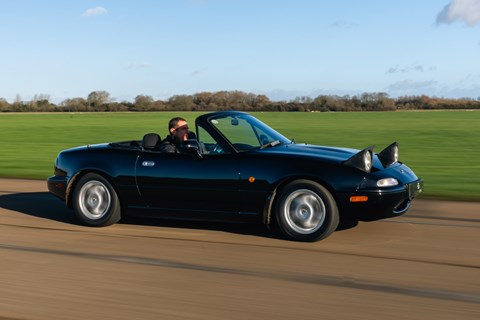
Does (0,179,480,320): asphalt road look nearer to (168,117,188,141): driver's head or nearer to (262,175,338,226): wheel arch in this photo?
(262,175,338,226): wheel arch

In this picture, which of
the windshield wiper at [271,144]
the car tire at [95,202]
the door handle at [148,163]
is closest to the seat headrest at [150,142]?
the door handle at [148,163]

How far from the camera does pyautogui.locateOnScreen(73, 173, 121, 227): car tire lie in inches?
311

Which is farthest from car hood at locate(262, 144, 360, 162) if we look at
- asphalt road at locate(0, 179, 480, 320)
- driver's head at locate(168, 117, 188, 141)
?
driver's head at locate(168, 117, 188, 141)

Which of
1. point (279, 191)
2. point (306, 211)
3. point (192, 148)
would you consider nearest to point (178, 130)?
point (192, 148)

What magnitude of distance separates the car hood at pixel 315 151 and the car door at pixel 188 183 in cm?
57

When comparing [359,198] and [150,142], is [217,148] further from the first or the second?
[359,198]

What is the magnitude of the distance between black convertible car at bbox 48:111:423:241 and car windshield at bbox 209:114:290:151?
1cm

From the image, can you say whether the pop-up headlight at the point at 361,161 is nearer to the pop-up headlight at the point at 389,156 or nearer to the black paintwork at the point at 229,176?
the black paintwork at the point at 229,176

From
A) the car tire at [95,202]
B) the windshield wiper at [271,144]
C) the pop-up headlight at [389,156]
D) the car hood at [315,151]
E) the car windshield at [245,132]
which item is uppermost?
the car windshield at [245,132]

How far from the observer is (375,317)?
4.36m

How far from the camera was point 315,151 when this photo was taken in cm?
730

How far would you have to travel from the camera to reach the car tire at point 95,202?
789cm

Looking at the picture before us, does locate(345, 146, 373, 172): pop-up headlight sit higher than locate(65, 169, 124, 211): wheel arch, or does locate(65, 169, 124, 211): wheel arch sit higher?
locate(345, 146, 373, 172): pop-up headlight

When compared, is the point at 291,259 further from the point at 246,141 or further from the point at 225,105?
the point at 225,105
